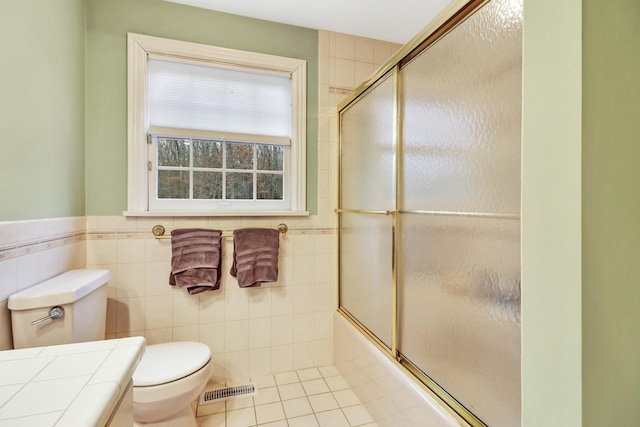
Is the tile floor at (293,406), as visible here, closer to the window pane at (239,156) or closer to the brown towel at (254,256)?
the brown towel at (254,256)

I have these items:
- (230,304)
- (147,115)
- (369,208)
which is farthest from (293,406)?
(147,115)

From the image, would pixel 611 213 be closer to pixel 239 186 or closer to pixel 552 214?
pixel 552 214

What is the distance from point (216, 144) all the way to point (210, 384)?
1.51 metres

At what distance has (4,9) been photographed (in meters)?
1.06

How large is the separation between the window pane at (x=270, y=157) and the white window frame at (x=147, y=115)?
0.10m

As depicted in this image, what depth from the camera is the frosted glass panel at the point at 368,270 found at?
1509 millimetres

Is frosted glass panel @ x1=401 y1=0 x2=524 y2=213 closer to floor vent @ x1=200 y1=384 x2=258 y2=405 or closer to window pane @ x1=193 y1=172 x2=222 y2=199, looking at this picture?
window pane @ x1=193 y1=172 x2=222 y2=199

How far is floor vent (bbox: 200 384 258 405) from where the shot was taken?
1723 mm

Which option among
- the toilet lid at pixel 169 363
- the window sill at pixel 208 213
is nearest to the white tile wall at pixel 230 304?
the window sill at pixel 208 213

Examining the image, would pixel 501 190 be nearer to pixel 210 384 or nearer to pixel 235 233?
pixel 235 233

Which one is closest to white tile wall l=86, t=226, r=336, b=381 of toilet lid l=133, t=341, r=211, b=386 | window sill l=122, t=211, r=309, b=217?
window sill l=122, t=211, r=309, b=217

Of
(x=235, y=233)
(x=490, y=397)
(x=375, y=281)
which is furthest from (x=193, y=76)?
(x=490, y=397)

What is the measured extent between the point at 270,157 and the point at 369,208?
0.80 meters

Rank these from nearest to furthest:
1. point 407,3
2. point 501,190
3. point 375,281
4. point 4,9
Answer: point 501,190 → point 4,9 → point 375,281 → point 407,3
